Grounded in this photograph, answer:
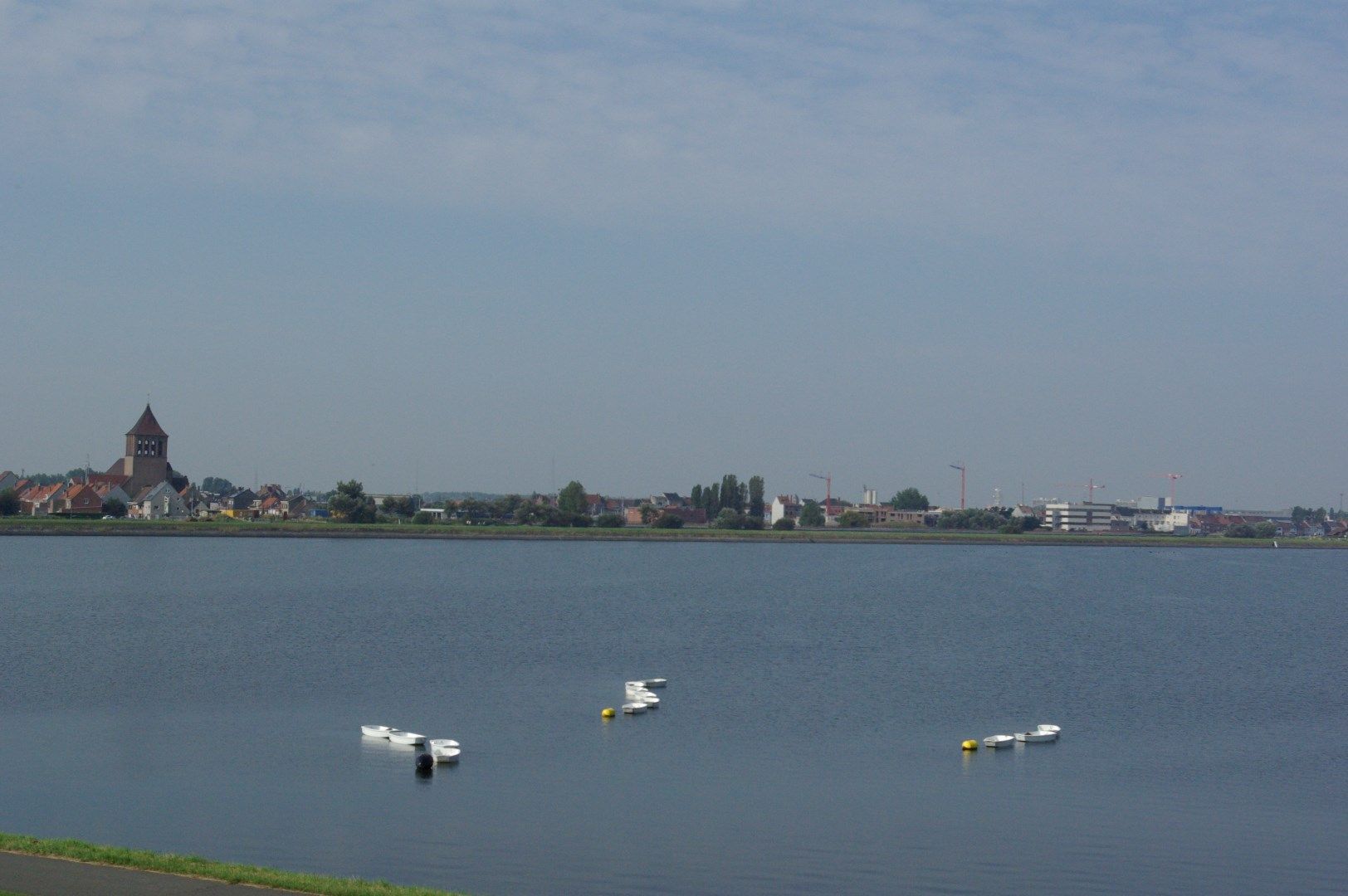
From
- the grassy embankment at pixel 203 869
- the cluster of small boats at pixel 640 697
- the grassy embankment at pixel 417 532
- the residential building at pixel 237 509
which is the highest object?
the residential building at pixel 237 509

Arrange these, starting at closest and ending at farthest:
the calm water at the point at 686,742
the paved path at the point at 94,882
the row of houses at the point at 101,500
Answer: the paved path at the point at 94,882 → the calm water at the point at 686,742 → the row of houses at the point at 101,500

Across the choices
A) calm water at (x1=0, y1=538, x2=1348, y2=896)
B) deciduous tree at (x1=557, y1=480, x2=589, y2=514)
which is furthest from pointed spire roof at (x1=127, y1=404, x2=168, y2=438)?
calm water at (x1=0, y1=538, x2=1348, y2=896)

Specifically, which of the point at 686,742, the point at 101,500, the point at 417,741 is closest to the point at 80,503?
the point at 101,500

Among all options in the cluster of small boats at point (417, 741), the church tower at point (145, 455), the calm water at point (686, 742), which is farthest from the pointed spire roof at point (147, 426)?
the cluster of small boats at point (417, 741)

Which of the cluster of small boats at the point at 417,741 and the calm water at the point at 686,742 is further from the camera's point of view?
the cluster of small boats at the point at 417,741

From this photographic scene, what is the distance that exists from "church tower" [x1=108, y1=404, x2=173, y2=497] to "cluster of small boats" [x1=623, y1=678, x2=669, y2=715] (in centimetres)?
14053

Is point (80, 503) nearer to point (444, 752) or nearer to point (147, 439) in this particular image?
point (147, 439)

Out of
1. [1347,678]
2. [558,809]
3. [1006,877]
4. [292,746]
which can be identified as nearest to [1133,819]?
[1006,877]

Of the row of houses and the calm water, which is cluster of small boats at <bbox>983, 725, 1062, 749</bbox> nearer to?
the calm water

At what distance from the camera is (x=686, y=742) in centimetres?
3106

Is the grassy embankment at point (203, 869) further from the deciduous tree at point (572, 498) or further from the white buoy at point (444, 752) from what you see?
the deciduous tree at point (572, 498)

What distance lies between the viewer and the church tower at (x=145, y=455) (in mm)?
166625

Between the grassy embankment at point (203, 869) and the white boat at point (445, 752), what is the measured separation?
38.9 feet

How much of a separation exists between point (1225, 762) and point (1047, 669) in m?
16.3
